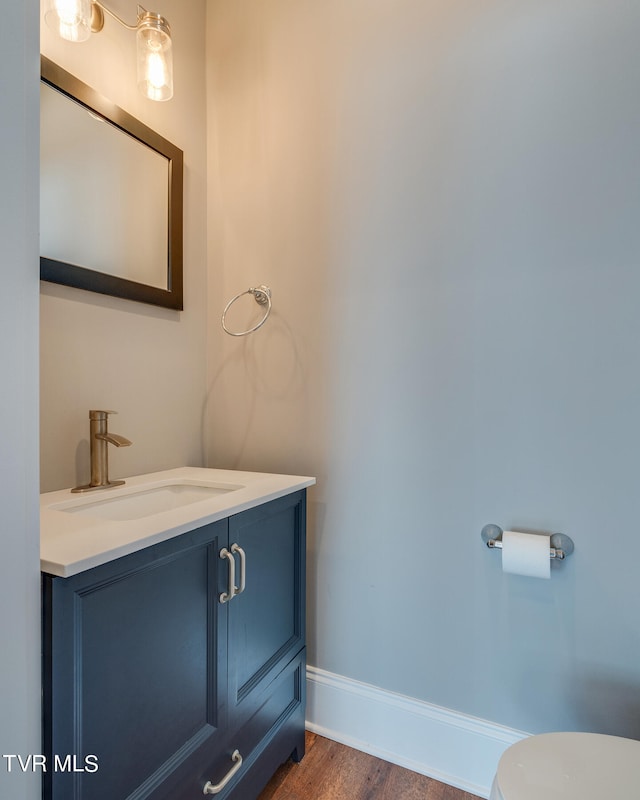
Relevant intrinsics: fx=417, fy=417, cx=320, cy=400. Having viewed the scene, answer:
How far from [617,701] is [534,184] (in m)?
1.38

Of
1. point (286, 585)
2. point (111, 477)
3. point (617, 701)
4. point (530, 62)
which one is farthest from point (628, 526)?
point (111, 477)

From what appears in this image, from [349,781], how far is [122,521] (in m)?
1.07

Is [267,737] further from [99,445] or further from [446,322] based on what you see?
[446,322]

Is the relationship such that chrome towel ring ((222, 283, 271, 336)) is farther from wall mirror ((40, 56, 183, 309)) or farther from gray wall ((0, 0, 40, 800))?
gray wall ((0, 0, 40, 800))

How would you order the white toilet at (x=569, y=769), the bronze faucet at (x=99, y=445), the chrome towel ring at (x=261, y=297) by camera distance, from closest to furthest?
1. the white toilet at (x=569, y=769)
2. the bronze faucet at (x=99, y=445)
3. the chrome towel ring at (x=261, y=297)

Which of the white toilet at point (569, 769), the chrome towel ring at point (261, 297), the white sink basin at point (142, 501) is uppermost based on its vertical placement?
the chrome towel ring at point (261, 297)

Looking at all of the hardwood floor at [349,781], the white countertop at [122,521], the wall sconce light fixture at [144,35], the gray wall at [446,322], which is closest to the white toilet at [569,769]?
the gray wall at [446,322]

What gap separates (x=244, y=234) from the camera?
158 cm

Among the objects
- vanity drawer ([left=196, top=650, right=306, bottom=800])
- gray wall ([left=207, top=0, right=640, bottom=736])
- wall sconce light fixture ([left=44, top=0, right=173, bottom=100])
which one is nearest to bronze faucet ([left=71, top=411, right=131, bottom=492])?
gray wall ([left=207, top=0, right=640, bottom=736])

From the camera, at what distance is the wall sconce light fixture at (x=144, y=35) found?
1.04 m

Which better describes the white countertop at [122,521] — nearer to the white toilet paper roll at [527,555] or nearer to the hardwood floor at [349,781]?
the white toilet paper roll at [527,555]

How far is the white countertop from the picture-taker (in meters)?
0.65

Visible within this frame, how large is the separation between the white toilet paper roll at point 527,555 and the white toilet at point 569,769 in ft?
1.08

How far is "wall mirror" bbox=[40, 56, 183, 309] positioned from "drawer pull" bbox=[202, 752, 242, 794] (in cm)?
124
